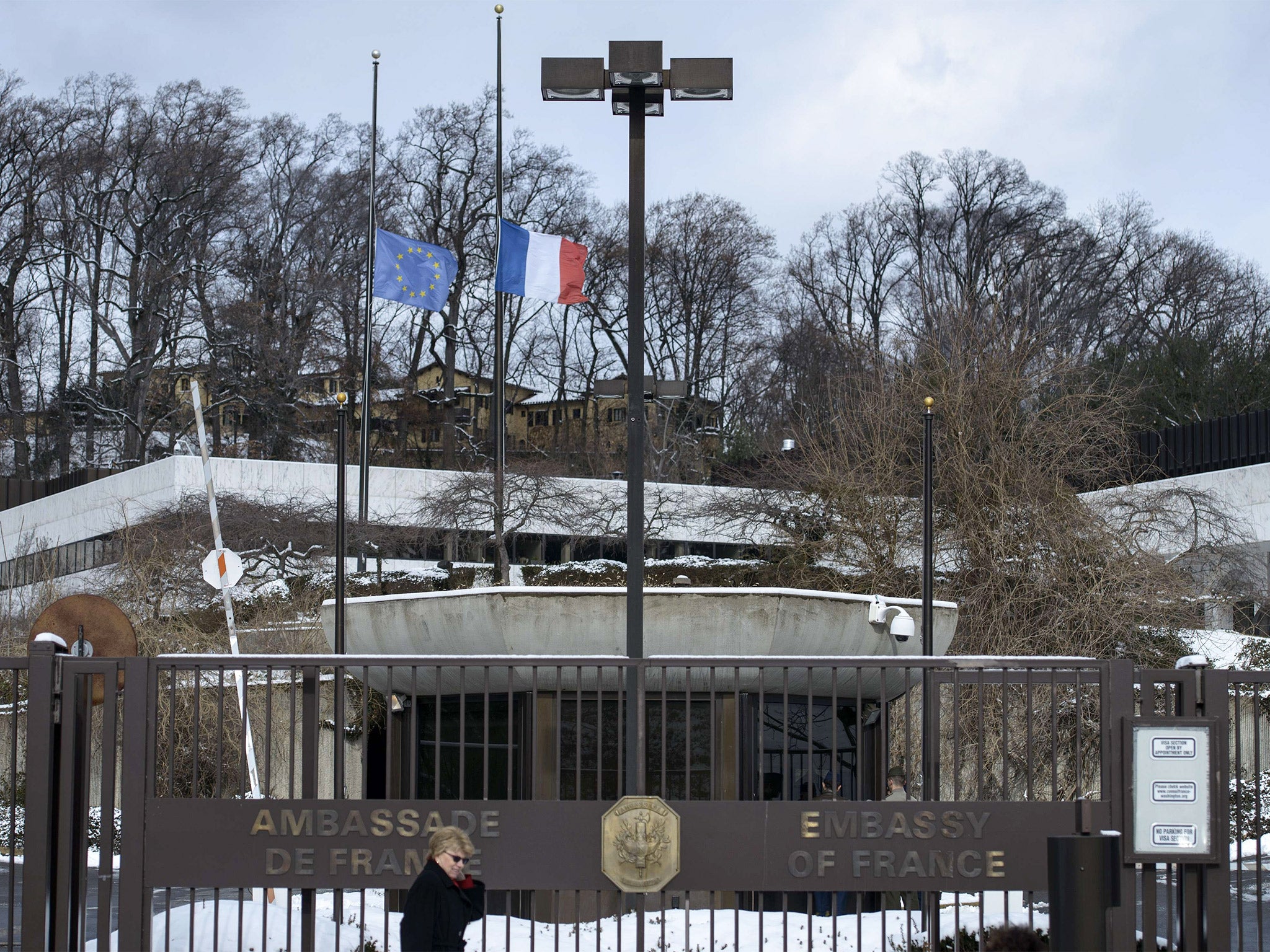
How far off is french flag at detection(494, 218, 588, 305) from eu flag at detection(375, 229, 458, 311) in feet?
8.88

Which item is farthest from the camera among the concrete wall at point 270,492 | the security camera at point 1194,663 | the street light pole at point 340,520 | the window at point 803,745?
the concrete wall at point 270,492

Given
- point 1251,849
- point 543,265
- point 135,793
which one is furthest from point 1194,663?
point 543,265

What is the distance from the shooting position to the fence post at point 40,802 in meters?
7.43

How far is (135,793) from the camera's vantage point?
7469 millimetres

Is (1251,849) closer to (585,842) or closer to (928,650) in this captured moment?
(928,650)

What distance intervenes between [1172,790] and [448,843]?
3.89 m

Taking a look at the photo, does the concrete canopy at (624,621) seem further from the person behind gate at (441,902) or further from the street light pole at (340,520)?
the person behind gate at (441,902)

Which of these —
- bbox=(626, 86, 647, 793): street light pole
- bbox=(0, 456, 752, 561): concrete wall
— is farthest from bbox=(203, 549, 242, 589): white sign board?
bbox=(0, 456, 752, 561): concrete wall

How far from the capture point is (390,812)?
751cm

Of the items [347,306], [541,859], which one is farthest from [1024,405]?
[347,306]

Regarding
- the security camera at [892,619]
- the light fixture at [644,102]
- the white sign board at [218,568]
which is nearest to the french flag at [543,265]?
the white sign board at [218,568]

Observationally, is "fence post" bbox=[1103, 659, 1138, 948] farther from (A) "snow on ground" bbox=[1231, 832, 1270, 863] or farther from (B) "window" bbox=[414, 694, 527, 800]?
(A) "snow on ground" bbox=[1231, 832, 1270, 863]

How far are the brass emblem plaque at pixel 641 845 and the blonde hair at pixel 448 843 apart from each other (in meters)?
0.92

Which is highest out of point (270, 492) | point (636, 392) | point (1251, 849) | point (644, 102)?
point (644, 102)
